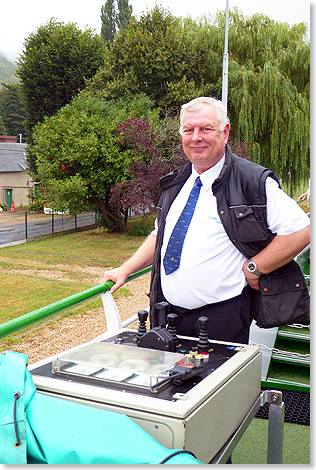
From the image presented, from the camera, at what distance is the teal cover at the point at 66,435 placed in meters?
1.06

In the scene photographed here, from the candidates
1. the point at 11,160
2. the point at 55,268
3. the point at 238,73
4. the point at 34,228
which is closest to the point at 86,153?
the point at 55,268

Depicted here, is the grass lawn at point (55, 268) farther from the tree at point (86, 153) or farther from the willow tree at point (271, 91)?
the willow tree at point (271, 91)

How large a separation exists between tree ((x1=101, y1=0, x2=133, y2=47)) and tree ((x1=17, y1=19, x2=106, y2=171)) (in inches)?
564

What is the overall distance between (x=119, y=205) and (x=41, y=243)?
4.03 meters

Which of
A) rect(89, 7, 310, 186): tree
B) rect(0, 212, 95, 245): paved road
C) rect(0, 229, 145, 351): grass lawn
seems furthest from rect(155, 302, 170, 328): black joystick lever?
rect(0, 212, 95, 245): paved road

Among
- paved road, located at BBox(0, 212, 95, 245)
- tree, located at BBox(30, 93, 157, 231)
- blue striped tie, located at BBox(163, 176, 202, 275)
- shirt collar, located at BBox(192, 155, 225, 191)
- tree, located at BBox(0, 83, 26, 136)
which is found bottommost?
paved road, located at BBox(0, 212, 95, 245)

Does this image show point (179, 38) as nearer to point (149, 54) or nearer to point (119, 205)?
point (149, 54)

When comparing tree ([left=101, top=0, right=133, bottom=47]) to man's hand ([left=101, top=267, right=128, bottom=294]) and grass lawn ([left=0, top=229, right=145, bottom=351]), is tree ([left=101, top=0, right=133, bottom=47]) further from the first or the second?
man's hand ([left=101, top=267, right=128, bottom=294])

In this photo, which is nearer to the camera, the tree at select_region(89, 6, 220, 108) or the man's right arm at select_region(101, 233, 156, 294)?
the man's right arm at select_region(101, 233, 156, 294)

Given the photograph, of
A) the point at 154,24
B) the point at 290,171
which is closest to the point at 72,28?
the point at 154,24

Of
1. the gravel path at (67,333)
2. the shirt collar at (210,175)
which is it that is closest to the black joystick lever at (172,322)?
the shirt collar at (210,175)

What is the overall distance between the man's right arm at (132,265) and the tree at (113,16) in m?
41.3

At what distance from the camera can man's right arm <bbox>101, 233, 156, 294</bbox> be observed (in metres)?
2.21

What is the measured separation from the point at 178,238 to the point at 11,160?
1497 inches
